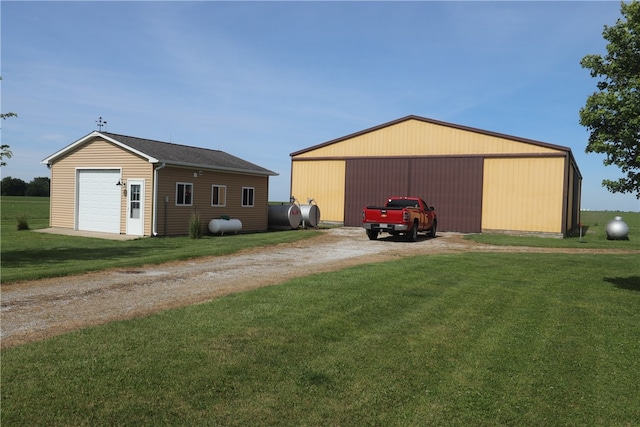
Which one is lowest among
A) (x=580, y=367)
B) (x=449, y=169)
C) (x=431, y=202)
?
(x=580, y=367)

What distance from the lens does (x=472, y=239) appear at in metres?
23.6

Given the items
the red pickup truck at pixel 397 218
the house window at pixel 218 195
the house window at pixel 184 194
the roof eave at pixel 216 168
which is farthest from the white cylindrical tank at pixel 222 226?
the red pickup truck at pixel 397 218

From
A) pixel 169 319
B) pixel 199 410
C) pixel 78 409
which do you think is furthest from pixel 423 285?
pixel 78 409

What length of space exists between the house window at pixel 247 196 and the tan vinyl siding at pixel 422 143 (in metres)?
7.18

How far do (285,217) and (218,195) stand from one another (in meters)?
4.88

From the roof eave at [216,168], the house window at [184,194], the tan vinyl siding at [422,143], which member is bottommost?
the house window at [184,194]

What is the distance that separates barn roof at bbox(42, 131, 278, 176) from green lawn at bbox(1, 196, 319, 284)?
12.8ft

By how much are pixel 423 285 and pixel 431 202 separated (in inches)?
771

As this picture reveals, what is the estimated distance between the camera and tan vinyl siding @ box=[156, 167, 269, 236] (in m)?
21.7

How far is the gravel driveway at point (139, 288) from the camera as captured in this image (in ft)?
22.2

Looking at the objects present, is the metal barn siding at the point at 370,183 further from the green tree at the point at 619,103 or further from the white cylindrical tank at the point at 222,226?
the green tree at the point at 619,103

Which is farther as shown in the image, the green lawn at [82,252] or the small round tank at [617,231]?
the small round tank at [617,231]

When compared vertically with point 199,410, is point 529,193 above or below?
above

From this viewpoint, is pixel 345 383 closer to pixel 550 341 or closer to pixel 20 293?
pixel 550 341
